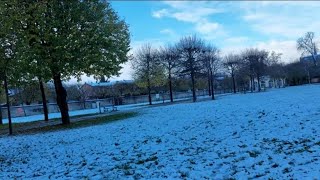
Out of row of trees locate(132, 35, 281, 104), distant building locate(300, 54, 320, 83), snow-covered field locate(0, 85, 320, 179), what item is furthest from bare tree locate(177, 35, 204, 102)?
distant building locate(300, 54, 320, 83)

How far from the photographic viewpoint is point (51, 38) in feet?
73.4

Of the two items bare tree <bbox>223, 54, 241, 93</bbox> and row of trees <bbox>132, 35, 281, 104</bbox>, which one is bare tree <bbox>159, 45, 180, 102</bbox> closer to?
row of trees <bbox>132, 35, 281, 104</bbox>

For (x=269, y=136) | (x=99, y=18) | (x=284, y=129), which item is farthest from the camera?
(x=99, y=18)

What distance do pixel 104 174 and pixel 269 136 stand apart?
5588 mm

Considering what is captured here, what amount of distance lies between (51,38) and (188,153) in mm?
14753

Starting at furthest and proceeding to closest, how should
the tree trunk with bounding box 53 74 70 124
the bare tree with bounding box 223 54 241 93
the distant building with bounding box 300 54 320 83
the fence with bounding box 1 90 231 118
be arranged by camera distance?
the distant building with bounding box 300 54 320 83
the bare tree with bounding box 223 54 241 93
the fence with bounding box 1 90 231 118
the tree trunk with bounding box 53 74 70 124

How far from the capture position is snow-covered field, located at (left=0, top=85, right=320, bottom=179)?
8289 millimetres

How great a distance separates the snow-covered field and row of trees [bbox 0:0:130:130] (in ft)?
23.1

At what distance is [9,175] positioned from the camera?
1034 cm

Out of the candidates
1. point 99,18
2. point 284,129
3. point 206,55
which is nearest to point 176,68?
point 206,55

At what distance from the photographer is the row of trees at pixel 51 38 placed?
22109mm

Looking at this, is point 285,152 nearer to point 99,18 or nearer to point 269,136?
point 269,136

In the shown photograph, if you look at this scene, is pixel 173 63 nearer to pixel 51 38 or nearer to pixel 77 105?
pixel 77 105

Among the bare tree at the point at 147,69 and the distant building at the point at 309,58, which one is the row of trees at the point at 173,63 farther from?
the distant building at the point at 309,58
